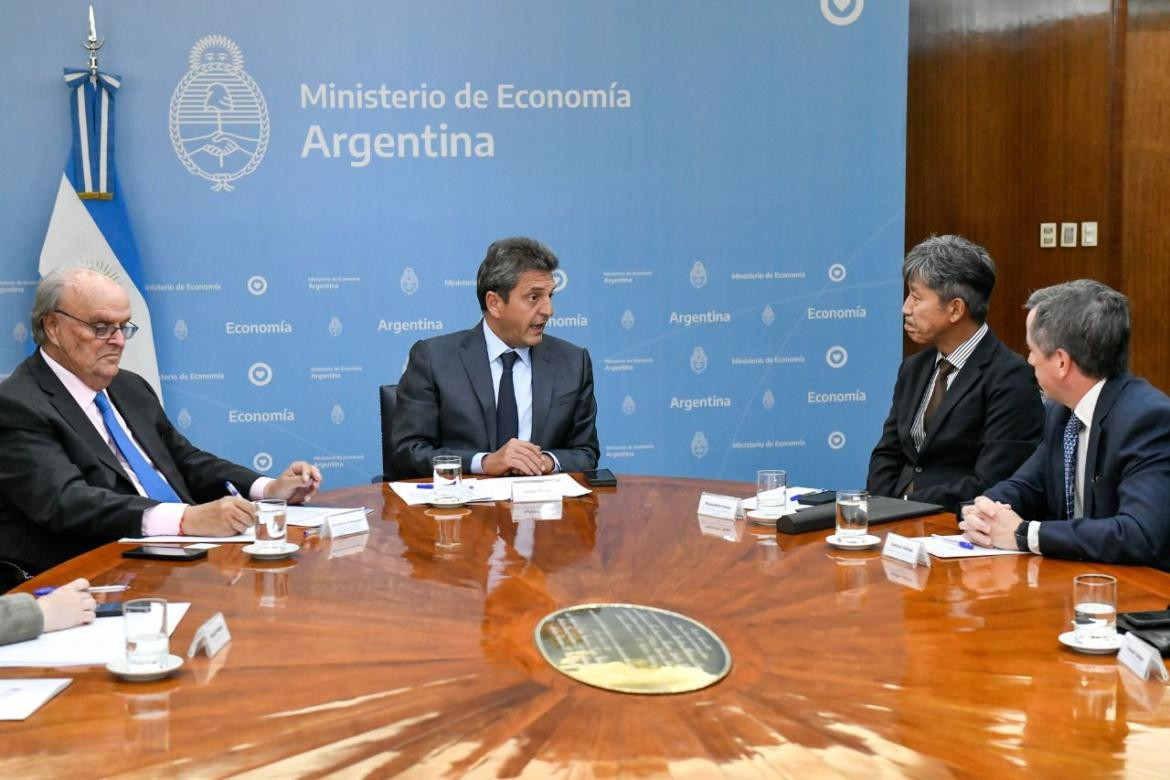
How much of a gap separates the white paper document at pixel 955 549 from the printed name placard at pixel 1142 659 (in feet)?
2.31

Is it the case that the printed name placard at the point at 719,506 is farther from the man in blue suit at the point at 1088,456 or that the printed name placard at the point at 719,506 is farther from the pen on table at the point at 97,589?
the pen on table at the point at 97,589

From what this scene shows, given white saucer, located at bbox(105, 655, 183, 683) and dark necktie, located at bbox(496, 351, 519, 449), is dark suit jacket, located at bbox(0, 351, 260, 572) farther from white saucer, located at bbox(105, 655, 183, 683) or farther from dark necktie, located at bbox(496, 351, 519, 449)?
dark necktie, located at bbox(496, 351, 519, 449)

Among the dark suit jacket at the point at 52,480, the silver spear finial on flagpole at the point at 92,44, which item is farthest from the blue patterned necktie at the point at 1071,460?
the silver spear finial on flagpole at the point at 92,44

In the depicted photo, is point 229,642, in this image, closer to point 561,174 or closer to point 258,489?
point 258,489

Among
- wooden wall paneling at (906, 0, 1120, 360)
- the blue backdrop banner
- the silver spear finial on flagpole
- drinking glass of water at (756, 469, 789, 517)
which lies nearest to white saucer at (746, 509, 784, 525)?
drinking glass of water at (756, 469, 789, 517)

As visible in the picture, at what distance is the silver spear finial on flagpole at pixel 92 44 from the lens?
207 inches

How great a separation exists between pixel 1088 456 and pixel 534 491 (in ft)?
4.90

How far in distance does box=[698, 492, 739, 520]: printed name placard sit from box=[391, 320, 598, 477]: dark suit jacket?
3.10 ft

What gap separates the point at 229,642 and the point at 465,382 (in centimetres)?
223

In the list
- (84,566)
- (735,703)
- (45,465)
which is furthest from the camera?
(45,465)

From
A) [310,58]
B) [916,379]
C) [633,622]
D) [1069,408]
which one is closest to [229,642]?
[633,622]

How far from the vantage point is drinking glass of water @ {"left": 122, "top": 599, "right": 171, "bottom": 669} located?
1930mm

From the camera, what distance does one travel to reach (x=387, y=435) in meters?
4.42

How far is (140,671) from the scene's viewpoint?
191cm
